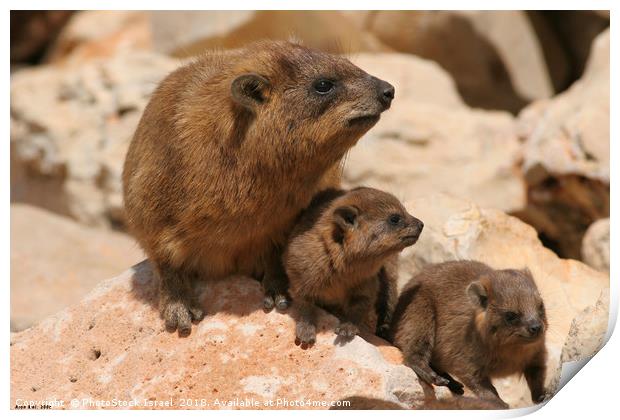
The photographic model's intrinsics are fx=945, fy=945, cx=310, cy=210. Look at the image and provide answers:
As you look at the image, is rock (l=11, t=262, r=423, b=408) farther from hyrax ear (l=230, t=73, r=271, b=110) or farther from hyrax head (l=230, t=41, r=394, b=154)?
hyrax ear (l=230, t=73, r=271, b=110)

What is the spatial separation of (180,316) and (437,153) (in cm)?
536

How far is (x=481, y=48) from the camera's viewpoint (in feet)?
41.0

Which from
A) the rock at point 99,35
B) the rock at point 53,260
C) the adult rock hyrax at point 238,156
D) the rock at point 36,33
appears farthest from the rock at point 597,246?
the rock at point 36,33

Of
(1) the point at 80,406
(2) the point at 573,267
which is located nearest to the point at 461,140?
(2) the point at 573,267

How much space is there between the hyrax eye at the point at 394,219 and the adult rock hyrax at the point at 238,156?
529mm

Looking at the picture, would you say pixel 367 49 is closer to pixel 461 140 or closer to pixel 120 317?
pixel 461 140

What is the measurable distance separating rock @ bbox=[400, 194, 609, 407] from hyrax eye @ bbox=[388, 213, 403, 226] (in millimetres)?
1393

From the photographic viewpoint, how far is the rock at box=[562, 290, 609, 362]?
6.42m

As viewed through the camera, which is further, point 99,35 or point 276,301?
point 99,35

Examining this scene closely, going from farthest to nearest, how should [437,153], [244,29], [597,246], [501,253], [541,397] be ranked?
[244,29] → [437,153] → [597,246] → [501,253] → [541,397]

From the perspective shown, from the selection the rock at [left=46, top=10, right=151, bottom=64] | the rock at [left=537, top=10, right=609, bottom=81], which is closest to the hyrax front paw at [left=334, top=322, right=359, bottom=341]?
the rock at [left=537, top=10, right=609, bottom=81]

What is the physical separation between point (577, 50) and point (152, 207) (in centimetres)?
815

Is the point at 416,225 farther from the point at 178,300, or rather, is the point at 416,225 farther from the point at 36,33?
the point at 36,33

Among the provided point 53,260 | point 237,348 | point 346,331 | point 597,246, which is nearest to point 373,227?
point 346,331
